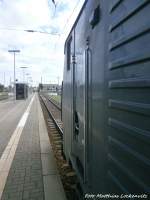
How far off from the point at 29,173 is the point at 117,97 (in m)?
5.63

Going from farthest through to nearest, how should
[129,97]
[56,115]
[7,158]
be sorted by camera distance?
[56,115], [7,158], [129,97]

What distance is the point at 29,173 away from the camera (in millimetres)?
7965

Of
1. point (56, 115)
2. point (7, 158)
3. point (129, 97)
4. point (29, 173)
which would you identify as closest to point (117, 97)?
point (129, 97)

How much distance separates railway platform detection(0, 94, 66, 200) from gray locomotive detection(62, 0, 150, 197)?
2481 millimetres

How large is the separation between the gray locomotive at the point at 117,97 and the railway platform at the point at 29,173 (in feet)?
8.14

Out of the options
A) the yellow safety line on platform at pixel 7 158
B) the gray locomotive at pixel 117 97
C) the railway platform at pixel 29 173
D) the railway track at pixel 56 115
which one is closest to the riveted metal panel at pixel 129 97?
the gray locomotive at pixel 117 97

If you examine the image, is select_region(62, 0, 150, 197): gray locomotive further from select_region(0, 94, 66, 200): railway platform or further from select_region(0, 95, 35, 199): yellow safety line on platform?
select_region(0, 95, 35, 199): yellow safety line on platform

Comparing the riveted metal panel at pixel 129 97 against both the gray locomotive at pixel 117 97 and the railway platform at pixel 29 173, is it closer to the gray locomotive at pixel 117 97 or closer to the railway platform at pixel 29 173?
the gray locomotive at pixel 117 97

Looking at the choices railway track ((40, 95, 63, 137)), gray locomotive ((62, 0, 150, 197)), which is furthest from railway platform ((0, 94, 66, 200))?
railway track ((40, 95, 63, 137))

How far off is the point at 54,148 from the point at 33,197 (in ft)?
17.4

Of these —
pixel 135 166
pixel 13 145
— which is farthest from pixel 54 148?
pixel 135 166

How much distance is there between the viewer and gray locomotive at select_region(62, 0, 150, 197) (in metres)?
2.18

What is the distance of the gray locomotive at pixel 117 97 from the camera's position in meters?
2.18

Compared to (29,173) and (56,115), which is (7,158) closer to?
(29,173)
